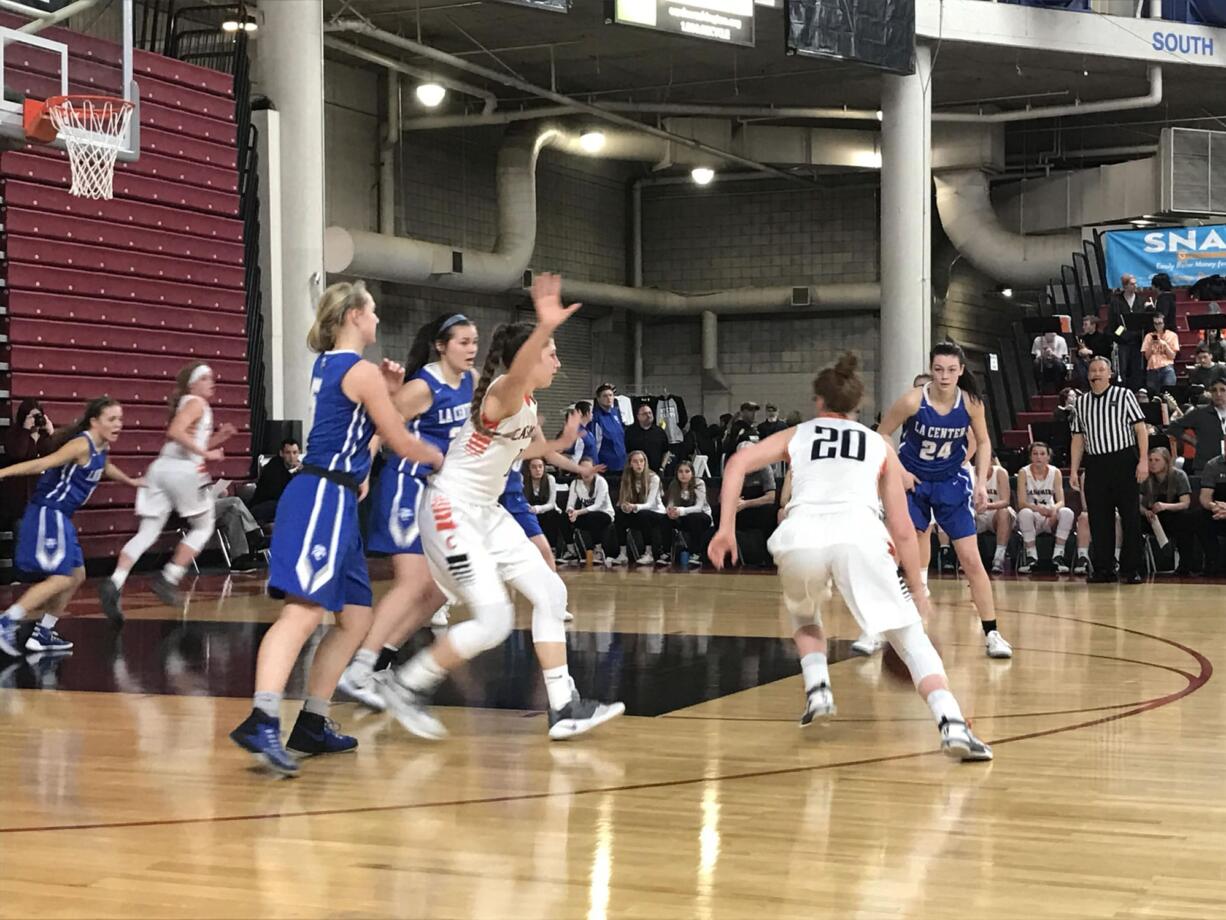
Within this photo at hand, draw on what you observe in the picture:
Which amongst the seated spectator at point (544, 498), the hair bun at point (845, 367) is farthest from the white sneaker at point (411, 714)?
the seated spectator at point (544, 498)

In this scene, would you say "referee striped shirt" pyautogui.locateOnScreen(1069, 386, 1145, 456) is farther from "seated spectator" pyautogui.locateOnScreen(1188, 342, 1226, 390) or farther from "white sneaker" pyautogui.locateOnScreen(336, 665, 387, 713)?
"white sneaker" pyautogui.locateOnScreen(336, 665, 387, 713)

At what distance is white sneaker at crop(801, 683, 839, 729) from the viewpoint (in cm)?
616

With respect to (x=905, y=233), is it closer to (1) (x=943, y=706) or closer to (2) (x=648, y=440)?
(2) (x=648, y=440)

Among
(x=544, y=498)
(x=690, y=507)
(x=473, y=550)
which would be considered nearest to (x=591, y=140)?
(x=544, y=498)

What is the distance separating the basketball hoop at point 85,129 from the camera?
10750 mm

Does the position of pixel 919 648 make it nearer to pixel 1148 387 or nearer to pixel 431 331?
pixel 431 331

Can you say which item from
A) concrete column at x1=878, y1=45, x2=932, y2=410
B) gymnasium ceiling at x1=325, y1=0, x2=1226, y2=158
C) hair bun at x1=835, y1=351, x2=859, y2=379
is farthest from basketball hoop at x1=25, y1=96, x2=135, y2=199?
concrete column at x1=878, y1=45, x2=932, y2=410

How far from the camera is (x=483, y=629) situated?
571 centimetres

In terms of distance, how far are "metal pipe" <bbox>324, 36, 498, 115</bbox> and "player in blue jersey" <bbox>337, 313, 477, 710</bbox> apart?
13944mm

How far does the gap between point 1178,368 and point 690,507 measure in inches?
290

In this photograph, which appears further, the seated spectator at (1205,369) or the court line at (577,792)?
the seated spectator at (1205,369)

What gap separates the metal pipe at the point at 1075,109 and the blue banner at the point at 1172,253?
1848 millimetres

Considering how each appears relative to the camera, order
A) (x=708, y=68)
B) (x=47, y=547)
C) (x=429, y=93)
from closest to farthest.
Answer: (x=47, y=547)
(x=429, y=93)
(x=708, y=68)

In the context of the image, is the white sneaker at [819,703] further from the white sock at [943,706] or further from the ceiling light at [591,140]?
the ceiling light at [591,140]
